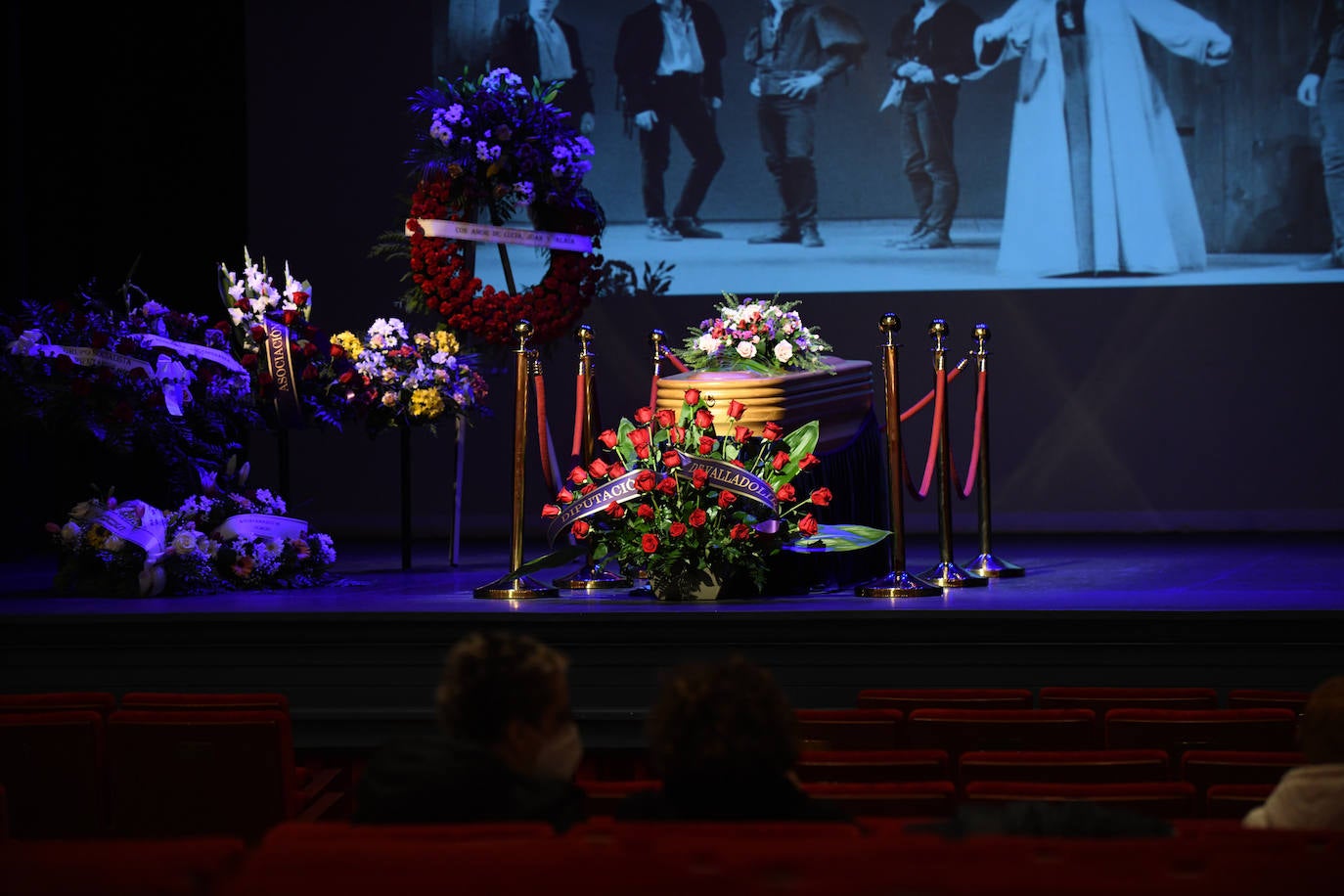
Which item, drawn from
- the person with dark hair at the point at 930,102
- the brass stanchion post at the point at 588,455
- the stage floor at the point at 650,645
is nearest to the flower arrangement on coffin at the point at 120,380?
the stage floor at the point at 650,645

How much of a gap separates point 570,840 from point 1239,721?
1.99 m

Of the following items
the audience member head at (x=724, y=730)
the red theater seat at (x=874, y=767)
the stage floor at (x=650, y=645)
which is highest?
the audience member head at (x=724, y=730)

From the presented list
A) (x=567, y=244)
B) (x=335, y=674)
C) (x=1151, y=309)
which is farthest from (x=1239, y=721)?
(x=1151, y=309)

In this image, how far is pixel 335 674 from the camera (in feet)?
17.3

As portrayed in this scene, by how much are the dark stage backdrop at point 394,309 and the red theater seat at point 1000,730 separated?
560 cm

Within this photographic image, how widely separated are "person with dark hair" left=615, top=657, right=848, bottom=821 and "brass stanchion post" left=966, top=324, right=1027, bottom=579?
14.8 feet

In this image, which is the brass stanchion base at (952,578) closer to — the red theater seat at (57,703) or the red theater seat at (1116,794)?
the red theater seat at (57,703)

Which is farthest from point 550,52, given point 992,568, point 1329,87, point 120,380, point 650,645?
point 650,645

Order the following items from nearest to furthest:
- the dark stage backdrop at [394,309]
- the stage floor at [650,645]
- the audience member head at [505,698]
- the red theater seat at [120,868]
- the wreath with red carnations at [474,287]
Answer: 1. the red theater seat at [120,868]
2. the audience member head at [505,698]
3. the stage floor at [650,645]
4. the wreath with red carnations at [474,287]
5. the dark stage backdrop at [394,309]

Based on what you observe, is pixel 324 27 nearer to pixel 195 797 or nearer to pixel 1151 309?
pixel 1151 309

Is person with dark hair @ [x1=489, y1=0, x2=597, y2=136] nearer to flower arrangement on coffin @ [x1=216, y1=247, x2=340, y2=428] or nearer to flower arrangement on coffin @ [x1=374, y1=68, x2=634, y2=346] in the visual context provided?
flower arrangement on coffin @ [x1=374, y1=68, x2=634, y2=346]

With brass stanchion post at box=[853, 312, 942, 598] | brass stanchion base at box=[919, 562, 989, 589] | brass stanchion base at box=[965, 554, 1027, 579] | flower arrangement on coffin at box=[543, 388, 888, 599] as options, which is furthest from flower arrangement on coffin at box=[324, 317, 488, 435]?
brass stanchion base at box=[965, 554, 1027, 579]

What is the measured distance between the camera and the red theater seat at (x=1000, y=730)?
3.29 meters

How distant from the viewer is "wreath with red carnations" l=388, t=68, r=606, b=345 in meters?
6.68
